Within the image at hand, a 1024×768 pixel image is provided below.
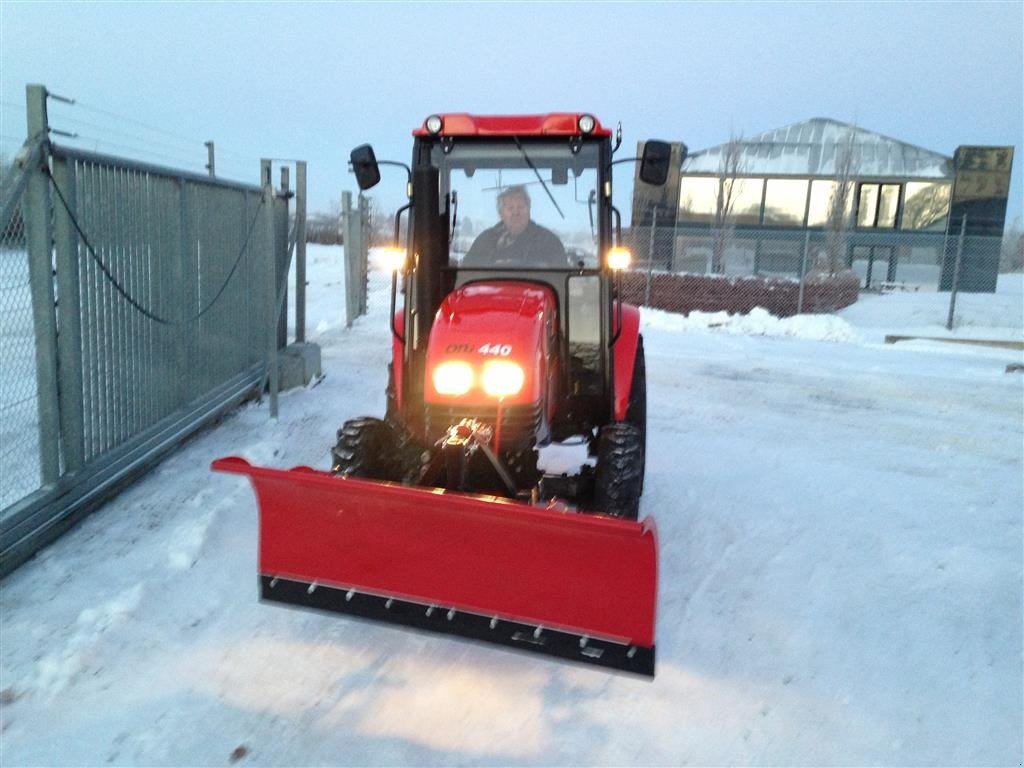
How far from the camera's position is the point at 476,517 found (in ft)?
9.45

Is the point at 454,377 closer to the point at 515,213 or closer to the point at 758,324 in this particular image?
the point at 515,213

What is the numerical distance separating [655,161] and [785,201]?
69.8 ft

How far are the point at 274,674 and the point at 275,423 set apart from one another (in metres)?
3.93

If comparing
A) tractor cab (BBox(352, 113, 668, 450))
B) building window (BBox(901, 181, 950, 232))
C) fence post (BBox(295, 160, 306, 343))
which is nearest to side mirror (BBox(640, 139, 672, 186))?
tractor cab (BBox(352, 113, 668, 450))

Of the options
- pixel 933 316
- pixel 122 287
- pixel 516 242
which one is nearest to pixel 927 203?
pixel 933 316

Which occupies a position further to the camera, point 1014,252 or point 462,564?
point 1014,252

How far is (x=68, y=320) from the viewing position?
421 cm

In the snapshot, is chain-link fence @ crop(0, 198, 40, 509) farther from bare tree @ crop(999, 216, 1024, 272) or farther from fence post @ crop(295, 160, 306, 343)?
bare tree @ crop(999, 216, 1024, 272)

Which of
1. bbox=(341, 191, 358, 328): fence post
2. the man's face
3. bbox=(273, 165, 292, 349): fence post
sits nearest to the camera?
the man's face

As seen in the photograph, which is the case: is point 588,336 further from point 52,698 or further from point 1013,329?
point 1013,329

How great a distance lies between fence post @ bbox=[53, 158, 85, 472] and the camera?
4.14 metres

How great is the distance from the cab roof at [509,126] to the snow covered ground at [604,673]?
7.94 ft

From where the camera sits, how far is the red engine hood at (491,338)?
3.58m

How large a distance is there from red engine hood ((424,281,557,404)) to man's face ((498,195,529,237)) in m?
0.67
